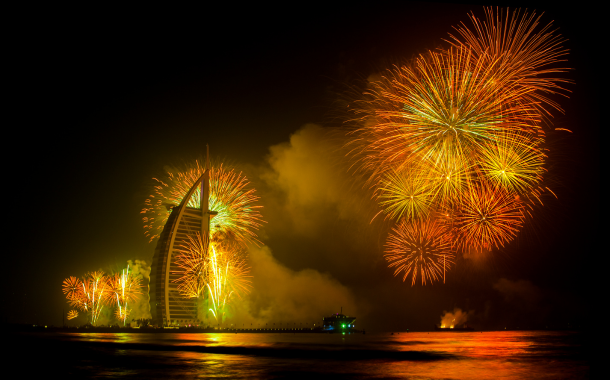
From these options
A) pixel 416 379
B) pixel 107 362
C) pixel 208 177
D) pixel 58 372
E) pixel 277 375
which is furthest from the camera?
pixel 208 177

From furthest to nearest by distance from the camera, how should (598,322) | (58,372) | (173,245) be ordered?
(173,245) → (58,372) → (598,322)

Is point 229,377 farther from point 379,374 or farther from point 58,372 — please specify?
point 58,372

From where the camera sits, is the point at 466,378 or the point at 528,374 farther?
the point at 528,374

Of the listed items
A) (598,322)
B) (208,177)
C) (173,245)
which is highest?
(208,177)

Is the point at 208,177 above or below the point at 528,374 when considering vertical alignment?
above

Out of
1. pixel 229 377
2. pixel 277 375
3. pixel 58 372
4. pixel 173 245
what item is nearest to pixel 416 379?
pixel 277 375

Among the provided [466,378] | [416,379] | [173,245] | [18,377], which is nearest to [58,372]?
[18,377]
